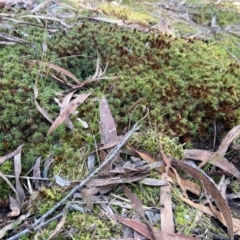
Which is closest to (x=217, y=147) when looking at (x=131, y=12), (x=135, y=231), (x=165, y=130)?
(x=165, y=130)

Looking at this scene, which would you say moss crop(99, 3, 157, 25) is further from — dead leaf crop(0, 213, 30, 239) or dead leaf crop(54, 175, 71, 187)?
dead leaf crop(0, 213, 30, 239)

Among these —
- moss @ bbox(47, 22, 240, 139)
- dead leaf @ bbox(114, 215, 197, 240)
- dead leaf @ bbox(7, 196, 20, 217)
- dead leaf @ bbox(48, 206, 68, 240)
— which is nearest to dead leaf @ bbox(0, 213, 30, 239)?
dead leaf @ bbox(7, 196, 20, 217)

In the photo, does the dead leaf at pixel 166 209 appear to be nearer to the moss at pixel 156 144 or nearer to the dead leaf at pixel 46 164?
the moss at pixel 156 144

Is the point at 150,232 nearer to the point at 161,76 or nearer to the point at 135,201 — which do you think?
the point at 135,201

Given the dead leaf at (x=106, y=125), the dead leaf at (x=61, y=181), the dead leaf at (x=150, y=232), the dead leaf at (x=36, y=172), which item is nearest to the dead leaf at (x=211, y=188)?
the dead leaf at (x=150, y=232)

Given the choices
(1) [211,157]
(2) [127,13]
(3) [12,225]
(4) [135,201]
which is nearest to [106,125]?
(4) [135,201]

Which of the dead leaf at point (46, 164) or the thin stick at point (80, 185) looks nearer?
the thin stick at point (80, 185)
